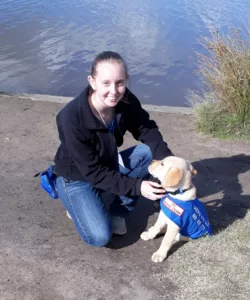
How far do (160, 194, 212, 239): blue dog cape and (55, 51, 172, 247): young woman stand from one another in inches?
3.9

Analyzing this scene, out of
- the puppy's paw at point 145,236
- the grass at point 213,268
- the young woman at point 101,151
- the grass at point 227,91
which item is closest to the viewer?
the grass at point 213,268

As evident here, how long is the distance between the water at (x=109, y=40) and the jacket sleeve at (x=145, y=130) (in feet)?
12.5

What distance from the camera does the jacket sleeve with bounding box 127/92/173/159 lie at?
3674 mm

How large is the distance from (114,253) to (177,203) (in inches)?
25.2

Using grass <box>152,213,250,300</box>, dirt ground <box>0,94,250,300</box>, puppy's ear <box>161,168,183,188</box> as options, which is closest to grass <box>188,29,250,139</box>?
dirt ground <box>0,94,250,300</box>

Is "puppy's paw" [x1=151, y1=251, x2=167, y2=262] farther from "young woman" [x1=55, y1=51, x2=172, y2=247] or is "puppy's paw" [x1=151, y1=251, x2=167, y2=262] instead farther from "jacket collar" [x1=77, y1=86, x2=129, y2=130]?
"jacket collar" [x1=77, y1=86, x2=129, y2=130]

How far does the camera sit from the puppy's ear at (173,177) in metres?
3.04

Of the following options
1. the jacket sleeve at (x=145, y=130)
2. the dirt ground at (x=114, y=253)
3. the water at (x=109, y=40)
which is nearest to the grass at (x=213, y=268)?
the dirt ground at (x=114, y=253)

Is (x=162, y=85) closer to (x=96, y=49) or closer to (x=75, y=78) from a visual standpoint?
(x=75, y=78)

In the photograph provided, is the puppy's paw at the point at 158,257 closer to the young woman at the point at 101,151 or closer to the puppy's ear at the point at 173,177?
the young woman at the point at 101,151

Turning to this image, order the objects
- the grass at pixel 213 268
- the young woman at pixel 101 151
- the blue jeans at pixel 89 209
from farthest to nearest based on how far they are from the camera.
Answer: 1. the blue jeans at pixel 89 209
2. the young woman at pixel 101 151
3. the grass at pixel 213 268

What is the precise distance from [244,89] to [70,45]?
5.26 m

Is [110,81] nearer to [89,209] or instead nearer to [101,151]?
[101,151]

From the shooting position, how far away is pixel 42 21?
11570 millimetres
